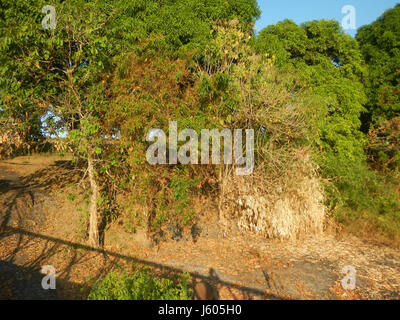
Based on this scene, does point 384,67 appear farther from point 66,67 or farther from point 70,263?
point 70,263

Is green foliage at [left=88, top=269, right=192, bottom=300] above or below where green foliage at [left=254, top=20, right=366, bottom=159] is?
below

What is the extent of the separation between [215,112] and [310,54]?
7410 millimetres

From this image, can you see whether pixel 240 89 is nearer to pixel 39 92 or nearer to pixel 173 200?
pixel 173 200

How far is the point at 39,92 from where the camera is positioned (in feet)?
19.2

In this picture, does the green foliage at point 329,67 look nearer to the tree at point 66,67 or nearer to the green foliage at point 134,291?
the tree at point 66,67

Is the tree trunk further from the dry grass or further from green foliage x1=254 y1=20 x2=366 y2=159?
green foliage x1=254 y1=20 x2=366 y2=159

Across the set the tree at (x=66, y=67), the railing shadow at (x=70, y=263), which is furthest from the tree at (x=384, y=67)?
the tree at (x=66, y=67)

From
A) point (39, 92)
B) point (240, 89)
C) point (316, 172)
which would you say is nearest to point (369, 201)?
point (316, 172)

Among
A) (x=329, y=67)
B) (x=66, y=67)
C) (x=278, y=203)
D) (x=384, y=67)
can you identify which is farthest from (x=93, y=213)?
(x=384, y=67)

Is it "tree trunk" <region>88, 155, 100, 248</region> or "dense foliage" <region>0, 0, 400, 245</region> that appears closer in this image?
"dense foliage" <region>0, 0, 400, 245</region>

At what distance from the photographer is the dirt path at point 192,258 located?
5215 mm

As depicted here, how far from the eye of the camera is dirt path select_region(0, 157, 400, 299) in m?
5.21

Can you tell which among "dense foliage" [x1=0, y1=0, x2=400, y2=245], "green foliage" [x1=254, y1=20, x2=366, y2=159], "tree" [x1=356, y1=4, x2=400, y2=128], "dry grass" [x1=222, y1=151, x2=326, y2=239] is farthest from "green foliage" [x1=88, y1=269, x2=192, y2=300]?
"tree" [x1=356, y1=4, x2=400, y2=128]

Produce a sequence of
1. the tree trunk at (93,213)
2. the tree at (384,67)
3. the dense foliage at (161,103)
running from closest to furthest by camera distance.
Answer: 1. the dense foliage at (161,103)
2. the tree trunk at (93,213)
3. the tree at (384,67)
